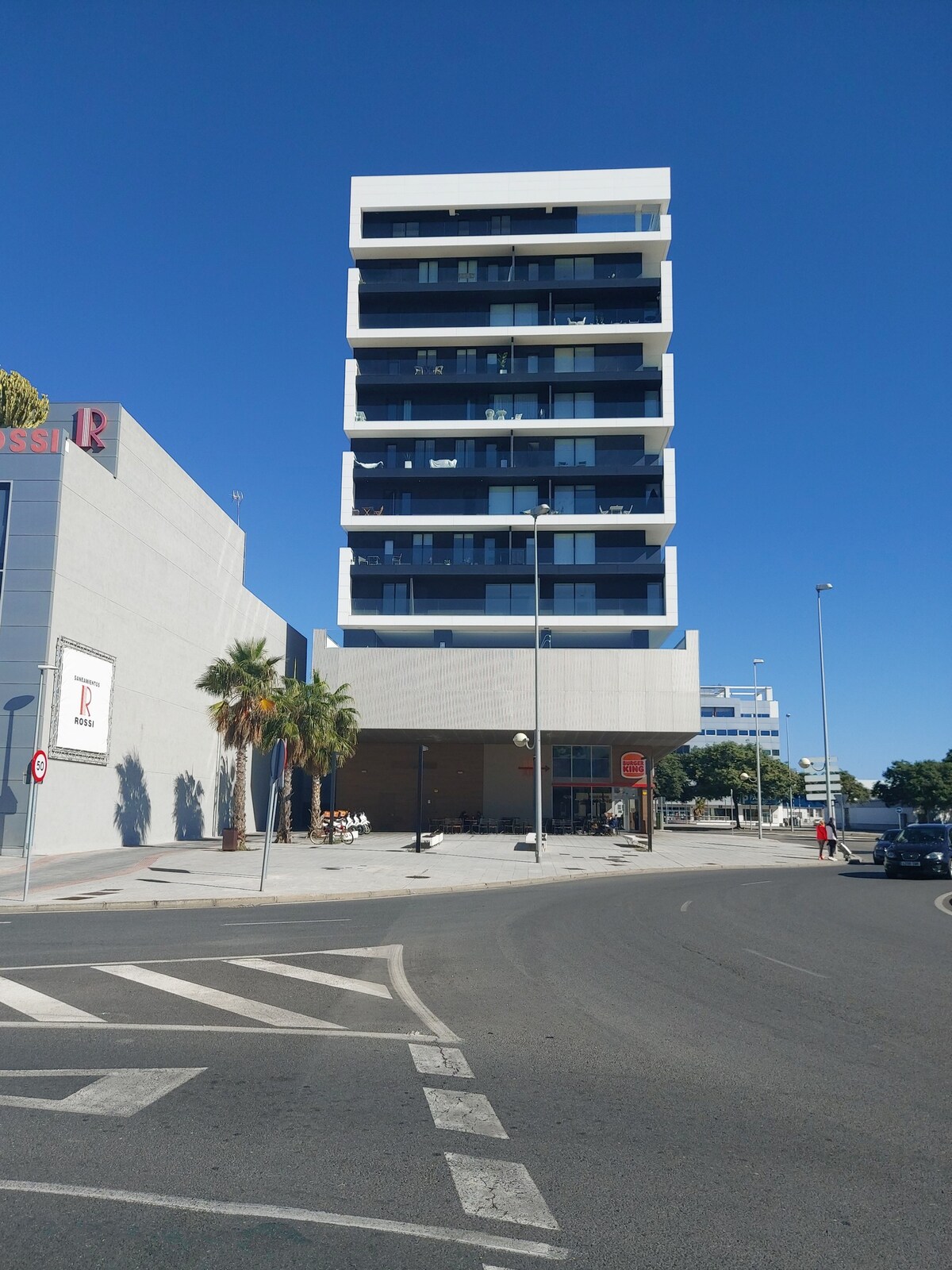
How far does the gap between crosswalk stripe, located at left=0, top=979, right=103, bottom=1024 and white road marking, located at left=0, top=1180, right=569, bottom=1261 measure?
3.90 metres

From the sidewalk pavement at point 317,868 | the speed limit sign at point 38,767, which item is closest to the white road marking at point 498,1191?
the sidewalk pavement at point 317,868

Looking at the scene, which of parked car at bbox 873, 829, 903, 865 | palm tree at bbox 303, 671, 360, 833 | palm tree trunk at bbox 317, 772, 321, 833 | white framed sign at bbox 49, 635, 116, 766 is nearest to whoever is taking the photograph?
white framed sign at bbox 49, 635, 116, 766

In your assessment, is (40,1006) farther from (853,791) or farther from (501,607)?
(853,791)

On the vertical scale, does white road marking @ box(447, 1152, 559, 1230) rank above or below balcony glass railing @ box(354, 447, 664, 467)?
below

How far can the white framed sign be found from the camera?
2942cm

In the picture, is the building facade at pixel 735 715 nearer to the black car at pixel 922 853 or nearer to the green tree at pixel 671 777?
the green tree at pixel 671 777

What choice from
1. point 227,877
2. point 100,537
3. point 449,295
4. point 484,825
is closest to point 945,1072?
point 227,877

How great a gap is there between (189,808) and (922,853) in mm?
29123

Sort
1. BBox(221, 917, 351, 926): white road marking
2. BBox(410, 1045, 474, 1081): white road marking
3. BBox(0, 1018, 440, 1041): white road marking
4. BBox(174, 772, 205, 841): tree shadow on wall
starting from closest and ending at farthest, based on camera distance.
→ BBox(410, 1045, 474, 1081): white road marking, BBox(0, 1018, 440, 1041): white road marking, BBox(221, 917, 351, 926): white road marking, BBox(174, 772, 205, 841): tree shadow on wall

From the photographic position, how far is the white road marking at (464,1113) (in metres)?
5.48

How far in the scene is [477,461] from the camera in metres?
56.9

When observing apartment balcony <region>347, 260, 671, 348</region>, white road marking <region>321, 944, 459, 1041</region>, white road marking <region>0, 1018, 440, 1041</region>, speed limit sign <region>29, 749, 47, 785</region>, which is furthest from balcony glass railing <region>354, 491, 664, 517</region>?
white road marking <region>0, 1018, 440, 1041</region>

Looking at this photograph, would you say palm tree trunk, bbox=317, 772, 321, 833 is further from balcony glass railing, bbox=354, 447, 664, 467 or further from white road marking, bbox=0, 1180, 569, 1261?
white road marking, bbox=0, 1180, 569, 1261

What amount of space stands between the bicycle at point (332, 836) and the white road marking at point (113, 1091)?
109ft
